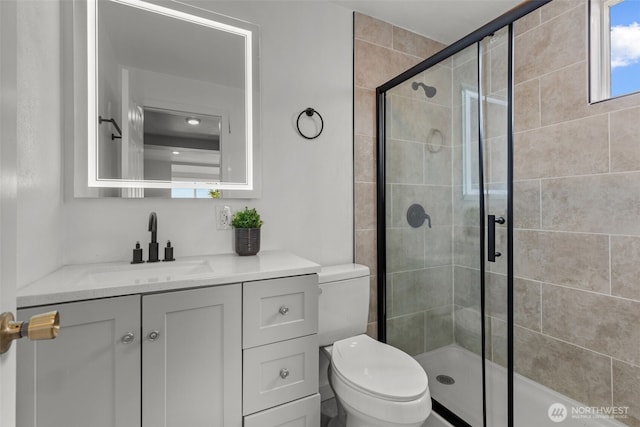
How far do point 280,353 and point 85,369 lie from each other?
0.63 meters

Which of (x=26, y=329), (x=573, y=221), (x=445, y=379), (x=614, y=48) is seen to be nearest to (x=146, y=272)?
(x=26, y=329)

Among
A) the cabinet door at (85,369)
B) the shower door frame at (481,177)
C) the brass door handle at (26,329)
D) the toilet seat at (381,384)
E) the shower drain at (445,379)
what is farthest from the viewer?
the shower drain at (445,379)

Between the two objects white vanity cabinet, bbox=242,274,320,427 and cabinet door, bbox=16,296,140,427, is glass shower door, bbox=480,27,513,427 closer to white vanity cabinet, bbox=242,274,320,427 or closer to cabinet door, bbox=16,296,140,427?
white vanity cabinet, bbox=242,274,320,427

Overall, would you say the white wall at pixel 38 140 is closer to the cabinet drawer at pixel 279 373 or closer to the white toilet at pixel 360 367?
the cabinet drawer at pixel 279 373

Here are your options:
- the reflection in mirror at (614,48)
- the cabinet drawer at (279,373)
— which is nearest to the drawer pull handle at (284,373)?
the cabinet drawer at (279,373)

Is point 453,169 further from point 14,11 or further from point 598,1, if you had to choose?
point 14,11

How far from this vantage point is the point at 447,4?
187 centimetres

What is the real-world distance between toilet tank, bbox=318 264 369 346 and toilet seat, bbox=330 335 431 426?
0.10m

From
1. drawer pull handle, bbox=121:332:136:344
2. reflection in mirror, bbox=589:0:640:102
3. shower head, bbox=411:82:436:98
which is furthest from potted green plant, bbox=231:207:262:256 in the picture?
reflection in mirror, bbox=589:0:640:102

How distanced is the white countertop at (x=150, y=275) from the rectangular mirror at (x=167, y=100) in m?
0.34

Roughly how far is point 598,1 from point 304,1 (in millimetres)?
1583

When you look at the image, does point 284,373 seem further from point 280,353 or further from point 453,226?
point 453,226

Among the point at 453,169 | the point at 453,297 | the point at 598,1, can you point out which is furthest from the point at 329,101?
the point at 598,1

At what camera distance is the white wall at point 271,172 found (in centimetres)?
108
